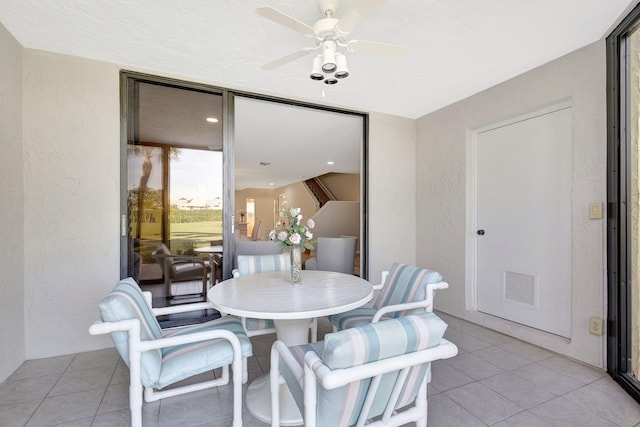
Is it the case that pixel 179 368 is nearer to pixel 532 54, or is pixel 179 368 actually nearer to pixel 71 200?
pixel 71 200

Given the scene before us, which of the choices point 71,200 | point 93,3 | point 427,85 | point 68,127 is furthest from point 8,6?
point 427,85

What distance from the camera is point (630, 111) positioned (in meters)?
2.07

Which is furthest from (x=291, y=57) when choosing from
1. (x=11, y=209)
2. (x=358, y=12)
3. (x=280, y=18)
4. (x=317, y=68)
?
(x=11, y=209)

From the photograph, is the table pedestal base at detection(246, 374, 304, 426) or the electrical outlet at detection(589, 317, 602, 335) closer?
the table pedestal base at detection(246, 374, 304, 426)

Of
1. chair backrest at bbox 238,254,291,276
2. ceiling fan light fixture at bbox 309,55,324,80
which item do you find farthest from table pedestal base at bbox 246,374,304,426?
ceiling fan light fixture at bbox 309,55,324,80

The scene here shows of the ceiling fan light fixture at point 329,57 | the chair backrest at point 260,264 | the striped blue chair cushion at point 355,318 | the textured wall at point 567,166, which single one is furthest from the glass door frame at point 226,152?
the ceiling fan light fixture at point 329,57

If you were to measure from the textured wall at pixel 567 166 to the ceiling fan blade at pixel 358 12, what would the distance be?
166cm

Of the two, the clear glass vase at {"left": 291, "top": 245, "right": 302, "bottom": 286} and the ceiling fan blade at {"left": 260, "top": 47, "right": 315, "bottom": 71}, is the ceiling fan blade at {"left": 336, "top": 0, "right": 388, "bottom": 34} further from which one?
the clear glass vase at {"left": 291, "top": 245, "right": 302, "bottom": 286}

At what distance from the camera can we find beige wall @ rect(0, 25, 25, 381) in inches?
81.7

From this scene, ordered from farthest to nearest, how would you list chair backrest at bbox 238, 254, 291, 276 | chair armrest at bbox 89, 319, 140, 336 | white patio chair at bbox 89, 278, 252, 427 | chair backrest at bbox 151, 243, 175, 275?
chair backrest at bbox 151, 243, 175, 275 → chair backrest at bbox 238, 254, 291, 276 → white patio chair at bbox 89, 278, 252, 427 → chair armrest at bbox 89, 319, 140, 336

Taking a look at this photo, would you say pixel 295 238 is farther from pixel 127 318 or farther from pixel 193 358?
pixel 127 318

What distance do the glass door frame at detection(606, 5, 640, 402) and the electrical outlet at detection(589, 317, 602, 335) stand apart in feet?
0.23

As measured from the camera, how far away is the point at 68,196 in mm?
2486

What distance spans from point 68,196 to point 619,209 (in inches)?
160
